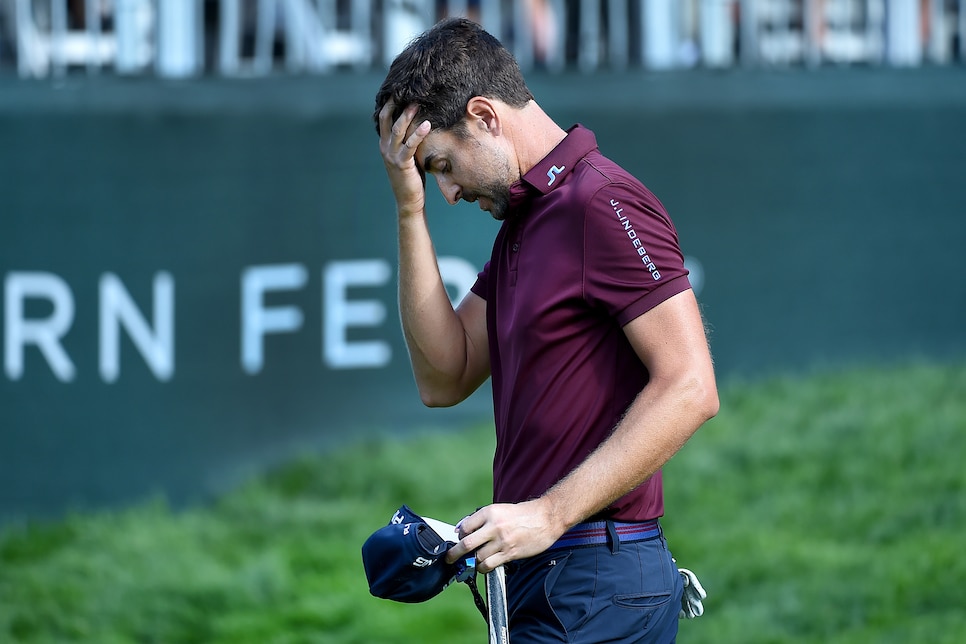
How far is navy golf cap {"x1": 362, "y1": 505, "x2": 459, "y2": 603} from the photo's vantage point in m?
2.57

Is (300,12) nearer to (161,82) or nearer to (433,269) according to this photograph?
(161,82)

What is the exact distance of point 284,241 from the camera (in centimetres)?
667

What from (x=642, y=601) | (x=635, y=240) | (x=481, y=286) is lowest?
(x=642, y=601)

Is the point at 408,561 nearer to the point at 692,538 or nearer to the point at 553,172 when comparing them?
the point at 553,172

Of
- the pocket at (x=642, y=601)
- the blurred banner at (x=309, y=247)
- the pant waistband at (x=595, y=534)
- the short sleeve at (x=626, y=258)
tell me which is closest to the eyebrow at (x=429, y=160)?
the short sleeve at (x=626, y=258)

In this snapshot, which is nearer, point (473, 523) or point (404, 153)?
point (473, 523)

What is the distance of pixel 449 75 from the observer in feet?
8.68

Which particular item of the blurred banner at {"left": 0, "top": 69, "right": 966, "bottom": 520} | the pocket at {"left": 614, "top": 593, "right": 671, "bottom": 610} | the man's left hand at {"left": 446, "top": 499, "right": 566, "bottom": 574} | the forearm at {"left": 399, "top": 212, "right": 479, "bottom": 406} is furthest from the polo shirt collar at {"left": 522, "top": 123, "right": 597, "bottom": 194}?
the blurred banner at {"left": 0, "top": 69, "right": 966, "bottom": 520}

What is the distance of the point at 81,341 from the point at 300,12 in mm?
2050

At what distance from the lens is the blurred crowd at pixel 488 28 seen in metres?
6.67

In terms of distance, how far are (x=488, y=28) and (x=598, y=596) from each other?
16.1 feet

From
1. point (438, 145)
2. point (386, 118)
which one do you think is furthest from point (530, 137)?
point (386, 118)

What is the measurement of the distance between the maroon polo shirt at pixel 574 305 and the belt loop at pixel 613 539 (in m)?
0.03

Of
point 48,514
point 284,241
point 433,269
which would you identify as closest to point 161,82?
point 284,241
